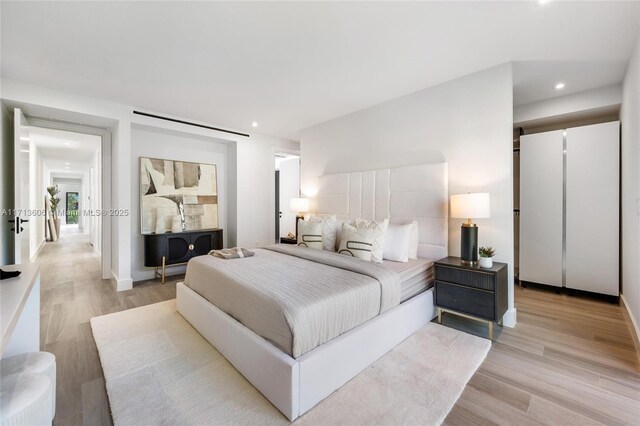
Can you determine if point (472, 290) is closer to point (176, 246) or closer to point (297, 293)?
point (297, 293)

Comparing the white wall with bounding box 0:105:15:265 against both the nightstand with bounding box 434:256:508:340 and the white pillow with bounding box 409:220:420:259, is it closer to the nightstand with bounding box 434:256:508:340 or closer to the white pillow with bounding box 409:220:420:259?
the white pillow with bounding box 409:220:420:259

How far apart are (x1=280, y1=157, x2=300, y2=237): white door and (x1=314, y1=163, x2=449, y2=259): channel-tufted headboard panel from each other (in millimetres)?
3158

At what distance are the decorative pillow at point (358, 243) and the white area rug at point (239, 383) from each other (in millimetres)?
922

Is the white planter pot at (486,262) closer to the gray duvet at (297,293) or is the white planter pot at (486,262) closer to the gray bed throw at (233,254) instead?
the gray duvet at (297,293)

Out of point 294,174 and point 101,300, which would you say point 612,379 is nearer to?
point 101,300

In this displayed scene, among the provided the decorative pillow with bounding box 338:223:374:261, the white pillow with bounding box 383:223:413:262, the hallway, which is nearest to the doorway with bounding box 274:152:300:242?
the hallway

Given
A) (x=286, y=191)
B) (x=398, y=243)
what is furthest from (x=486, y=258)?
(x=286, y=191)

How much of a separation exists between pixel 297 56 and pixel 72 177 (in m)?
14.1

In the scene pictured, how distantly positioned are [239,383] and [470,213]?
2414 mm

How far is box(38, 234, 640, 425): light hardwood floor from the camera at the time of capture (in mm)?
1544

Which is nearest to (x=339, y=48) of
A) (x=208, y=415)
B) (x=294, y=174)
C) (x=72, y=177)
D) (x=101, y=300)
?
(x=208, y=415)

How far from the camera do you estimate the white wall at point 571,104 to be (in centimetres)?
314

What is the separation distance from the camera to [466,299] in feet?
8.20

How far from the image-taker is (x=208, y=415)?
152 centimetres
